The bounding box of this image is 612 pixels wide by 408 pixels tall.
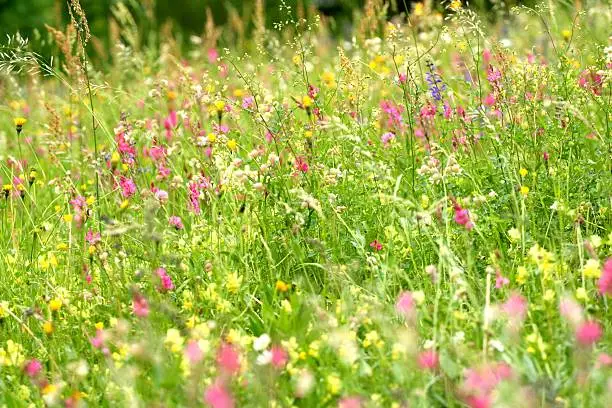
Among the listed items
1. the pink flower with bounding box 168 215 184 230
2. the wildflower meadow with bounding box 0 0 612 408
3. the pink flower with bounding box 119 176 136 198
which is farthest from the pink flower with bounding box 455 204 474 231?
the pink flower with bounding box 119 176 136 198

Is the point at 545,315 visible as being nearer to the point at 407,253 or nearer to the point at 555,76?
the point at 407,253

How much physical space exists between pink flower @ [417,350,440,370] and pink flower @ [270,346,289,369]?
1.00ft

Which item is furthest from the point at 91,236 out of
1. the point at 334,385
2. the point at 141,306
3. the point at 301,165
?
the point at 334,385

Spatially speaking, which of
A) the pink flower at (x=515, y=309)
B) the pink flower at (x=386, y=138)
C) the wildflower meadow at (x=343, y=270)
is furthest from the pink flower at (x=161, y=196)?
the pink flower at (x=515, y=309)

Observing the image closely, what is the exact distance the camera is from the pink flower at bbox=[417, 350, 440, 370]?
2116mm

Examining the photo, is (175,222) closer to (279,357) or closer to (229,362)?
(279,357)

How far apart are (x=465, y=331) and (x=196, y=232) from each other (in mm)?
1075

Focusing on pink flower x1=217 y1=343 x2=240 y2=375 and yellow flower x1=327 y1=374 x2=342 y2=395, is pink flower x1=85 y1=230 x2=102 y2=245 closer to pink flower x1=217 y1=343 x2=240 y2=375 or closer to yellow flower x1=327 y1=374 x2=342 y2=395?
pink flower x1=217 y1=343 x2=240 y2=375

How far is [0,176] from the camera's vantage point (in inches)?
175

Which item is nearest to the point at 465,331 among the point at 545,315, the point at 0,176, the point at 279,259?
the point at 545,315

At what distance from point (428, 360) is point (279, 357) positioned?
0.32 meters

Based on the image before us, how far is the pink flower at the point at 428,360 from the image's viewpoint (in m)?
2.12

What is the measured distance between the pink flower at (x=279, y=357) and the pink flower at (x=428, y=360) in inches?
12.0

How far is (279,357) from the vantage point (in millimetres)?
2135
